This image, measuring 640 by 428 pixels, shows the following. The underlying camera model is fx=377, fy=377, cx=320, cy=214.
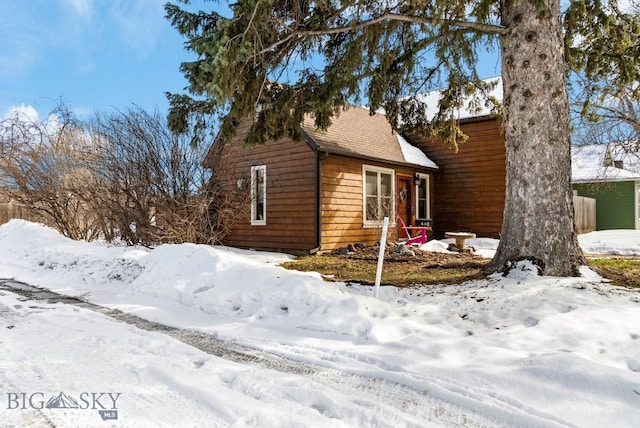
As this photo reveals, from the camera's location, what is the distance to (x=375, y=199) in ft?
41.8

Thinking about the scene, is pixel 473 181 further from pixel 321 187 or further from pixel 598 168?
pixel 598 168

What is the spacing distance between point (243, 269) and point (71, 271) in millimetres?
4291

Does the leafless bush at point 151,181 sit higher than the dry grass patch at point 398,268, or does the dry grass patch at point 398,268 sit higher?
the leafless bush at point 151,181

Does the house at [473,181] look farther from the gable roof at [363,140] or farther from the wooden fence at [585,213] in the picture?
the wooden fence at [585,213]

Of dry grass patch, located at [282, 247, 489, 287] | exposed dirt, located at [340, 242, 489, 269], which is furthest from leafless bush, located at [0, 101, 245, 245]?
exposed dirt, located at [340, 242, 489, 269]

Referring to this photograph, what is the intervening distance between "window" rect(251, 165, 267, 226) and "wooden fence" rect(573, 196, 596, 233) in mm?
13756

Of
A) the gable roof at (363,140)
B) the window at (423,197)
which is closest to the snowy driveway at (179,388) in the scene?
the gable roof at (363,140)

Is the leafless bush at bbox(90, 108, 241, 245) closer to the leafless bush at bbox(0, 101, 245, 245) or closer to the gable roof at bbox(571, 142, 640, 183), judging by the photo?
the leafless bush at bbox(0, 101, 245, 245)

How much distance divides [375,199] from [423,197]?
317cm

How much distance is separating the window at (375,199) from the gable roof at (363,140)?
1.84 ft

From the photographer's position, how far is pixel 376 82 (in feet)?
26.1

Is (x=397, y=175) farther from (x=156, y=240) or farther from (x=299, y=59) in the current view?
(x=156, y=240)

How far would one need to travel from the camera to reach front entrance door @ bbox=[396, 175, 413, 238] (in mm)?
13812

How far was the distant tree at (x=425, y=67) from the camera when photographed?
5.68 metres
